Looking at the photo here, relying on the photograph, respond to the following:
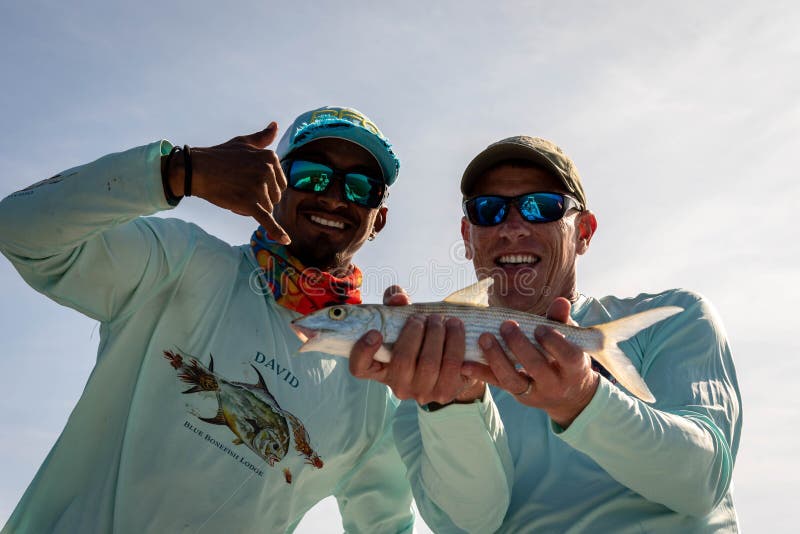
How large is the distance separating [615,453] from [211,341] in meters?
3.61

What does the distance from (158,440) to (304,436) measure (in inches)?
49.2

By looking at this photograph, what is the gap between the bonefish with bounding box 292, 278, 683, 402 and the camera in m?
4.63

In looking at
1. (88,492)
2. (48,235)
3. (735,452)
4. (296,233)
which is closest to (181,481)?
(88,492)

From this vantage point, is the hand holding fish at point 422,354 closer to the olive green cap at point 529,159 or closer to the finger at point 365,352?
the finger at point 365,352

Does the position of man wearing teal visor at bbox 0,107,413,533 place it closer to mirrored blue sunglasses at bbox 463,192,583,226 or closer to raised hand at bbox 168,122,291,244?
raised hand at bbox 168,122,291,244

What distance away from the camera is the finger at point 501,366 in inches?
176

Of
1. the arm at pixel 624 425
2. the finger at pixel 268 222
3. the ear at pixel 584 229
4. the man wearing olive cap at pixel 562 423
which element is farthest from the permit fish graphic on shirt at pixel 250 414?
the ear at pixel 584 229

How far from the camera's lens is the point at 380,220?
8203mm

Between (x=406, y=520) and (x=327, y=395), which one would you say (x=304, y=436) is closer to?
(x=327, y=395)

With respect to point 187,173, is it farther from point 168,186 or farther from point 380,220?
point 380,220

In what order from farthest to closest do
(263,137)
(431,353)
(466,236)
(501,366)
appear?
(466,236), (263,137), (431,353), (501,366)

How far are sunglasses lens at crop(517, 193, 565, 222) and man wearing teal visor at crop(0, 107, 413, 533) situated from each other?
1.65m

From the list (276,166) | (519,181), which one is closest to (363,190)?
(519,181)

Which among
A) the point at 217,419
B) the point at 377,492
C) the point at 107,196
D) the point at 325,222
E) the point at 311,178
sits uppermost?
the point at 311,178
